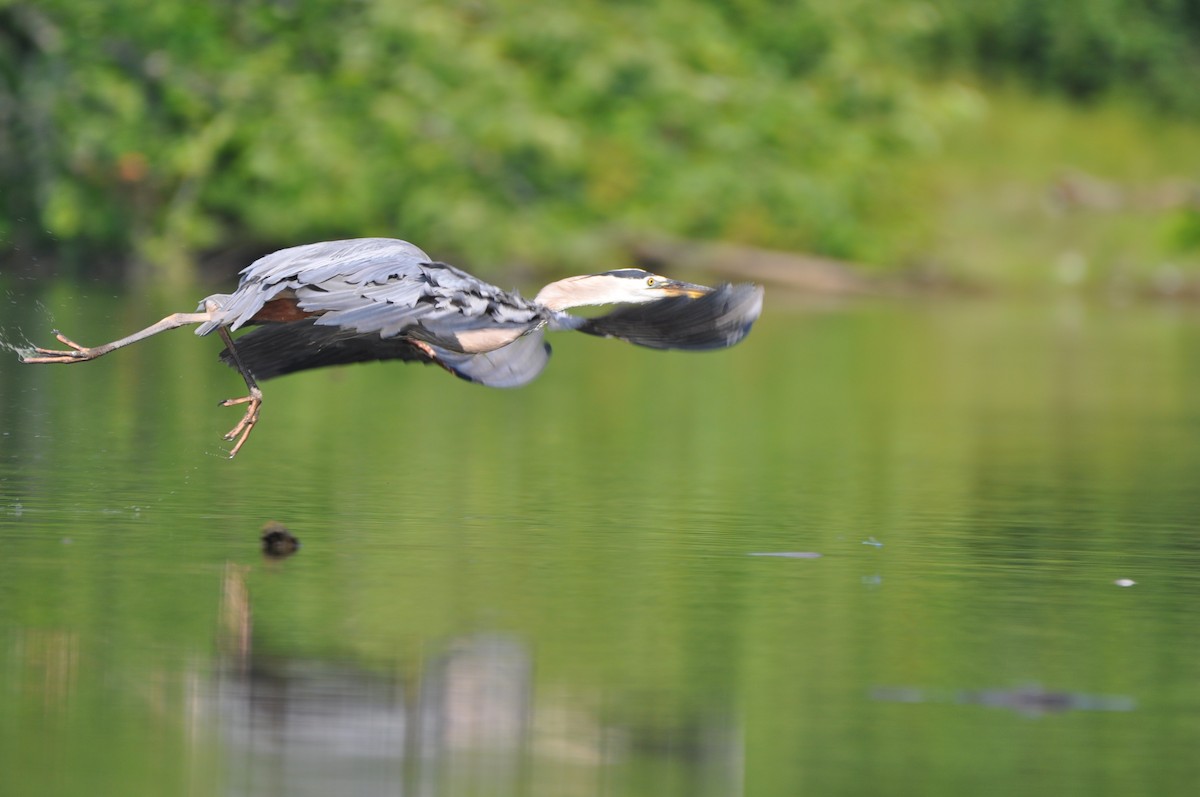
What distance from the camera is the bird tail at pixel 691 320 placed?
7.50 m

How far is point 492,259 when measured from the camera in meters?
20.6

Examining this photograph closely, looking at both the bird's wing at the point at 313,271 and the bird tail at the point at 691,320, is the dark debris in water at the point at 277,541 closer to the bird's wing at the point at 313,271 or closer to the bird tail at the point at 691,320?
the bird's wing at the point at 313,271

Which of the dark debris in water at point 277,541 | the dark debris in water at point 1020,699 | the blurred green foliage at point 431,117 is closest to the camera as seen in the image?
the dark debris in water at point 1020,699

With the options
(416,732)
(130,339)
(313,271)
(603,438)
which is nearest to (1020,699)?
(416,732)

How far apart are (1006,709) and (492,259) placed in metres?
15.2

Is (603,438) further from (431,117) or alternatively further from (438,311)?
(431,117)

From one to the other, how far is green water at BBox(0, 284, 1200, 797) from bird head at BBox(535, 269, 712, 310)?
3.04 feet

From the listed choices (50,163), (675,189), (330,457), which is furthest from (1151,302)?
(330,457)

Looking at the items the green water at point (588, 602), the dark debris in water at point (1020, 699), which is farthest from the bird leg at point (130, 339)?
the dark debris in water at point (1020, 699)

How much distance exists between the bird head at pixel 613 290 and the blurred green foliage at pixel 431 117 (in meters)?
11.9

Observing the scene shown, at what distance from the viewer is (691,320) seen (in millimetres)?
7531

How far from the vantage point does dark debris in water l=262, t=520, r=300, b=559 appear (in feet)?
25.7

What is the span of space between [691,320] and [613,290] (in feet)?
1.73

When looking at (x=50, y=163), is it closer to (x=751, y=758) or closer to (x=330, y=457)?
(x=330, y=457)
